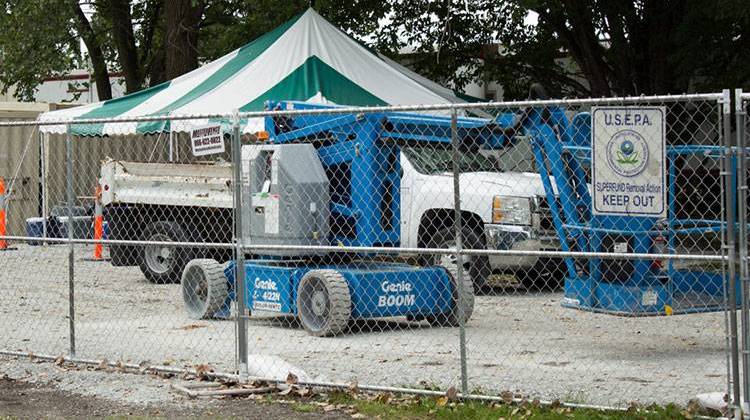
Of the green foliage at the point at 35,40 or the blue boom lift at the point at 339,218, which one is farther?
the green foliage at the point at 35,40

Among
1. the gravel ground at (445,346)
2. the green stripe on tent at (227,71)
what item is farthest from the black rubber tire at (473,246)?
the green stripe on tent at (227,71)

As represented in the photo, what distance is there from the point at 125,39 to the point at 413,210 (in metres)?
17.3

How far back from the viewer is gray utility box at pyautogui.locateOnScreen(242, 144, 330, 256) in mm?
11781

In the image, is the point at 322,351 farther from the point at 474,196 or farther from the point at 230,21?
the point at 230,21

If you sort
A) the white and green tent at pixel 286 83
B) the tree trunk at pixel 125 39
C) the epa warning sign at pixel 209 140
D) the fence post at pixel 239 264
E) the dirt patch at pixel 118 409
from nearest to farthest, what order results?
1. the dirt patch at pixel 118 409
2. the fence post at pixel 239 264
3. the epa warning sign at pixel 209 140
4. the white and green tent at pixel 286 83
5. the tree trunk at pixel 125 39

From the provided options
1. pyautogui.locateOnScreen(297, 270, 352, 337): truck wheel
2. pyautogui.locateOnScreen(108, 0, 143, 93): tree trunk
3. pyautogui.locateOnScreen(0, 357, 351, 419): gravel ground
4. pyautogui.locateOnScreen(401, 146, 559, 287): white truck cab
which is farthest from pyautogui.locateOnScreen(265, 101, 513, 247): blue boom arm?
pyautogui.locateOnScreen(108, 0, 143, 93): tree trunk

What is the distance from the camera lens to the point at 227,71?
1947 cm

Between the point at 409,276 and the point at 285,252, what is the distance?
1279 millimetres

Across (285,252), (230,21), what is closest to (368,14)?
(230,21)

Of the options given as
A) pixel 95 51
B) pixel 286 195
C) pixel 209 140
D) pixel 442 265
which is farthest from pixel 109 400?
pixel 95 51

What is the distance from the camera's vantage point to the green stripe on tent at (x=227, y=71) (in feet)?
60.7

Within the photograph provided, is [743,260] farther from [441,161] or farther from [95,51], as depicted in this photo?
[95,51]

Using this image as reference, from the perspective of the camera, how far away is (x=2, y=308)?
14523 millimetres

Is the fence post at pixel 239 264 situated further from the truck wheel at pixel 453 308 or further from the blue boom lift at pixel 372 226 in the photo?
the truck wheel at pixel 453 308
